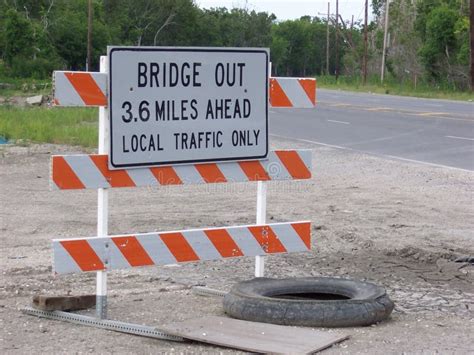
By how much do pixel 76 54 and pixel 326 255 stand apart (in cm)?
6833

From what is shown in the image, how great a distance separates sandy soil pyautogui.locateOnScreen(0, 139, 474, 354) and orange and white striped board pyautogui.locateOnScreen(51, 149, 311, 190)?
98 centimetres

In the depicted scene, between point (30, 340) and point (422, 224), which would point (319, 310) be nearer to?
point (30, 340)

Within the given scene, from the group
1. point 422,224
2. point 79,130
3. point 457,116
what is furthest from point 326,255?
point 457,116

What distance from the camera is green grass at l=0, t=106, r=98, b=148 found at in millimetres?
21234

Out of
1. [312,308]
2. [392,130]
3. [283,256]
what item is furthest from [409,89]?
[312,308]

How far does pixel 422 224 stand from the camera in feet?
35.6

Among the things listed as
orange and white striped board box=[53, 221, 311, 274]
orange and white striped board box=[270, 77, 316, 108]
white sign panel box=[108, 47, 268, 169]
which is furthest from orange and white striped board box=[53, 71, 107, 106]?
orange and white striped board box=[270, 77, 316, 108]

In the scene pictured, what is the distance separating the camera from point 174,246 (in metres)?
6.82

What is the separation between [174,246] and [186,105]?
40.3 inches

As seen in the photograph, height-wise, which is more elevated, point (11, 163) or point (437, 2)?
point (437, 2)

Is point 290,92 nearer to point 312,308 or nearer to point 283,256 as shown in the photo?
point 312,308

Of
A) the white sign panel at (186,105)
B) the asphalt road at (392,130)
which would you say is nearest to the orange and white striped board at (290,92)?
the white sign panel at (186,105)

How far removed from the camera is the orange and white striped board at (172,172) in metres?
6.40

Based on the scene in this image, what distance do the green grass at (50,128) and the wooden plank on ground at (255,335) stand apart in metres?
14.1
